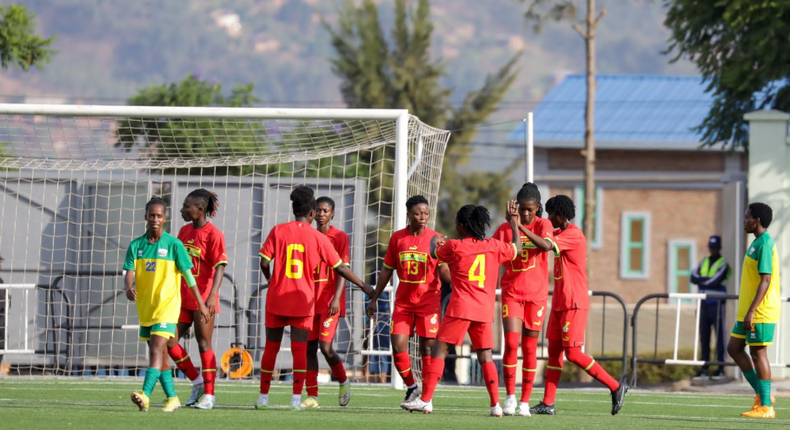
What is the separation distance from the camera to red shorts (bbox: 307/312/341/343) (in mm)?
9391

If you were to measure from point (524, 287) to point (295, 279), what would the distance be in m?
1.77

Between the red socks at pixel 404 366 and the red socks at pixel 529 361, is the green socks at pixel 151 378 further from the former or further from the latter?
the red socks at pixel 529 361

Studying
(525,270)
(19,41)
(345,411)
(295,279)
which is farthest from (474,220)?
(19,41)

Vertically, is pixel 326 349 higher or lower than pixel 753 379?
higher

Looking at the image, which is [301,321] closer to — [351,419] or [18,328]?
[351,419]

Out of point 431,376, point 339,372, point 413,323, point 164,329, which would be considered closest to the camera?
point 164,329

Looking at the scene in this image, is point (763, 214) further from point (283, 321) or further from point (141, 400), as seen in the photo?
point (141, 400)

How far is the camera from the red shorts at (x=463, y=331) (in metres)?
8.68

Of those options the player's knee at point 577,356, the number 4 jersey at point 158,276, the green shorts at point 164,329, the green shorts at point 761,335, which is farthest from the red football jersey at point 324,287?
the green shorts at point 761,335

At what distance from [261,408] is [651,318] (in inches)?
801

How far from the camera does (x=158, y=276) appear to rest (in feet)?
27.7

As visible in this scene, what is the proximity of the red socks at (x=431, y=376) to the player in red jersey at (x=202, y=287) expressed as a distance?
1613 mm

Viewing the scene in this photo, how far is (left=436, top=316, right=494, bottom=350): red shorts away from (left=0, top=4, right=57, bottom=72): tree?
38.3 ft

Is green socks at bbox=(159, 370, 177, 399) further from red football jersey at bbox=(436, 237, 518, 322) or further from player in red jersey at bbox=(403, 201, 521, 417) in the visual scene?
red football jersey at bbox=(436, 237, 518, 322)
